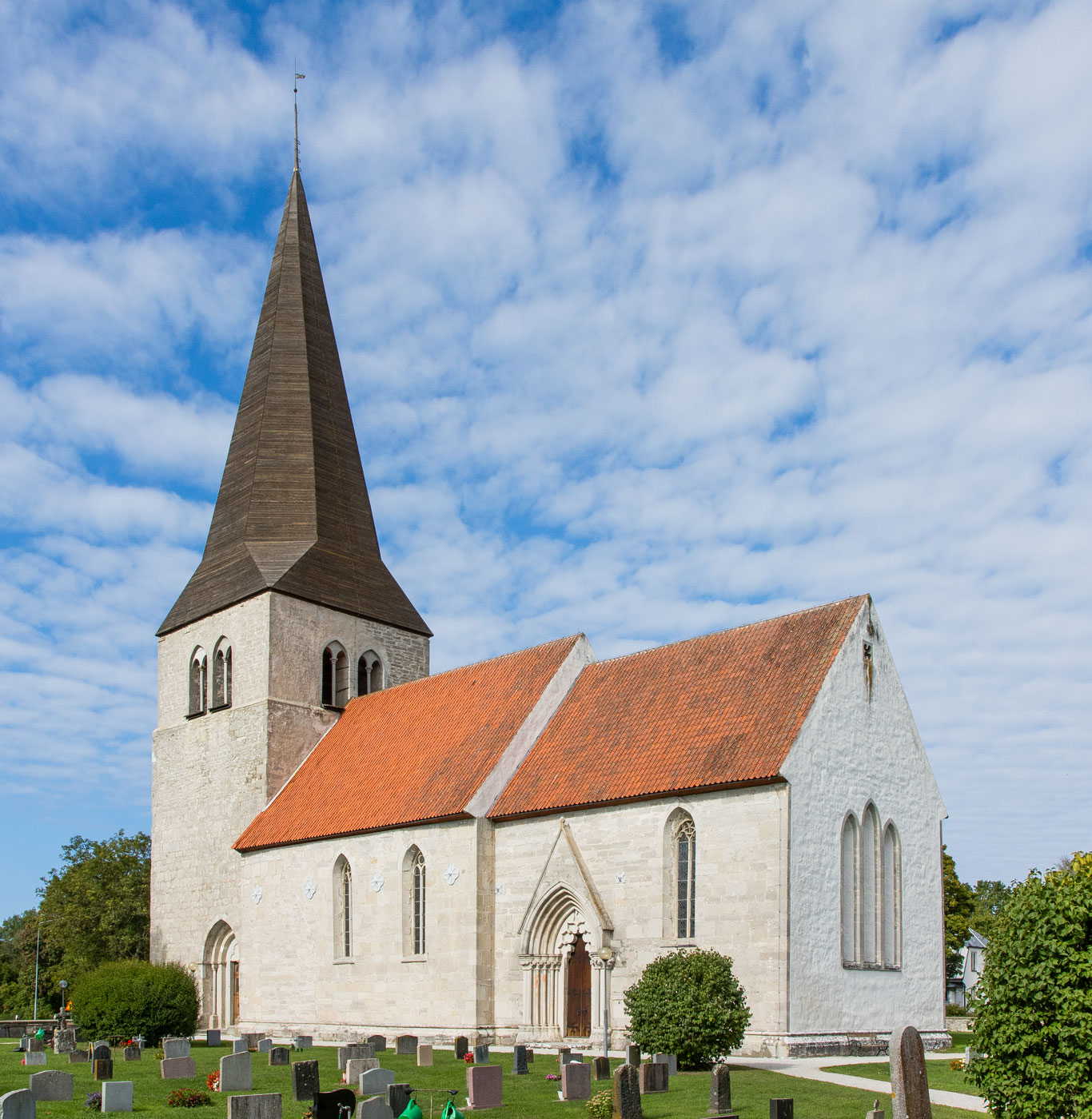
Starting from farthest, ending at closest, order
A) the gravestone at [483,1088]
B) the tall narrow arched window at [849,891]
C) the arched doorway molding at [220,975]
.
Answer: the arched doorway molding at [220,975], the tall narrow arched window at [849,891], the gravestone at [483,1088]

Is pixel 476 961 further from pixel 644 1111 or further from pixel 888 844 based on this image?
pixel 644 1111

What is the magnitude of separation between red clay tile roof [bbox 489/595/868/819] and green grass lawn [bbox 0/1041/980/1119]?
16.0ft

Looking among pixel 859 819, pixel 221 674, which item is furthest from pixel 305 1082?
pixel 221 674

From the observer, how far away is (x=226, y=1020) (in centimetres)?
3106

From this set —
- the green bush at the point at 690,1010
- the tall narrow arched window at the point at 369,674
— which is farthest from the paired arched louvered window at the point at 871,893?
the tall narrow arched window at the point at 369,674

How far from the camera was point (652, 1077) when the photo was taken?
52.0 feet

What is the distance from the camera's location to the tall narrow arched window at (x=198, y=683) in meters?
33.9

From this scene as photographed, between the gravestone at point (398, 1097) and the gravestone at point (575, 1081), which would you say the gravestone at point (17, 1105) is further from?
the gravestone at point (575, 1081)

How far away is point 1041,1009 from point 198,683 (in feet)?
89.8

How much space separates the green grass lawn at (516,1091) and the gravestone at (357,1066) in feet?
2.70

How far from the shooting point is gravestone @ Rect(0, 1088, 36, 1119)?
475 inches

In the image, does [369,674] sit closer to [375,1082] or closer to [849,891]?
[849,891]

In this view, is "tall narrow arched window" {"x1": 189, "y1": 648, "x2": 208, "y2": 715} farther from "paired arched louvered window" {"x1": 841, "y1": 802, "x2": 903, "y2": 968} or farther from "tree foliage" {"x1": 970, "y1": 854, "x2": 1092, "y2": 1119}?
"tree foliage" {"x1": 970, "y1": 854, "x2": 1092, "y2": 1119}

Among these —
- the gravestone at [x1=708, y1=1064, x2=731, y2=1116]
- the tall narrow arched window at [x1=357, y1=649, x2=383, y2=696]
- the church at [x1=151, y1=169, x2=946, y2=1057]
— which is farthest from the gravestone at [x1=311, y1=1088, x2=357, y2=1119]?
the tall narrow arched window at [x1=357, y1=649, x2=383, y2=696]
